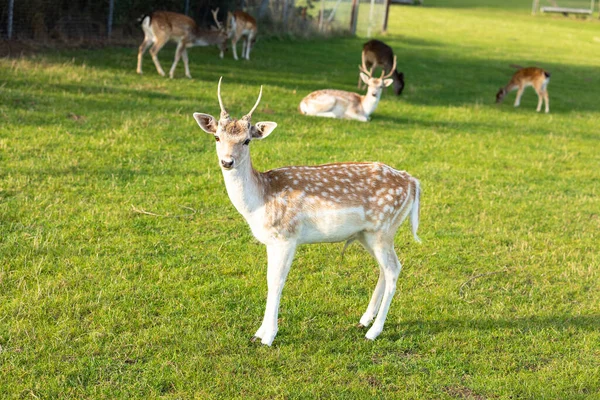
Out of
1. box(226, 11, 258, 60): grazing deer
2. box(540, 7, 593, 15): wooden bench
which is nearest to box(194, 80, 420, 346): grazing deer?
box(226, 11, 258, 60): grazing deer

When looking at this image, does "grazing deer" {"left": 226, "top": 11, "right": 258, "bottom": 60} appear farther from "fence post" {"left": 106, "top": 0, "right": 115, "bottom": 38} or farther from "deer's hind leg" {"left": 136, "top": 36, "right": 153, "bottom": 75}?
"deer's hind leg" {"left": 136, "top": 36, "right": 153, "bottom": 75}

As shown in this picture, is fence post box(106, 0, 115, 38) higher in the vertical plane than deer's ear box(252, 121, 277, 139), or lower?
lower

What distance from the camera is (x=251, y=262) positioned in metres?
6.25

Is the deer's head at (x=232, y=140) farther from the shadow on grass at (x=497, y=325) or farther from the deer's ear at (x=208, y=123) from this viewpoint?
the shadow on grass at (x=497, y=325)

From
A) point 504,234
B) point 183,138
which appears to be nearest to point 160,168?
point 183,138

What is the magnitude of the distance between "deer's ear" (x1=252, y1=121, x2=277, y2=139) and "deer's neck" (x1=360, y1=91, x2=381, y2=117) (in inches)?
298

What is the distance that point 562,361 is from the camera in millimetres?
4984

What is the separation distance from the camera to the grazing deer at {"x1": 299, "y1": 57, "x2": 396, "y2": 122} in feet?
40.4

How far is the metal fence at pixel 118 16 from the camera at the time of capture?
15.2 meters

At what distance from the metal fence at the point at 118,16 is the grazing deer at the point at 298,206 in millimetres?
11406

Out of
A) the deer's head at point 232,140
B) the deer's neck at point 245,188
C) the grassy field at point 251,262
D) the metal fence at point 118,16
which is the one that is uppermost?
the deer's head at point 232,140

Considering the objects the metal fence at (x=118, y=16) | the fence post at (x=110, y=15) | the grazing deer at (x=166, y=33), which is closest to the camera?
the grazing deer at (x=166, y=33)

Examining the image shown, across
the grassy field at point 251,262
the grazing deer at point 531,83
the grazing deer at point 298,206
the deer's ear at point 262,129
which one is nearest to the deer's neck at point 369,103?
the grassy field at point 251,262

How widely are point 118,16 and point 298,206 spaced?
45.8 ft
